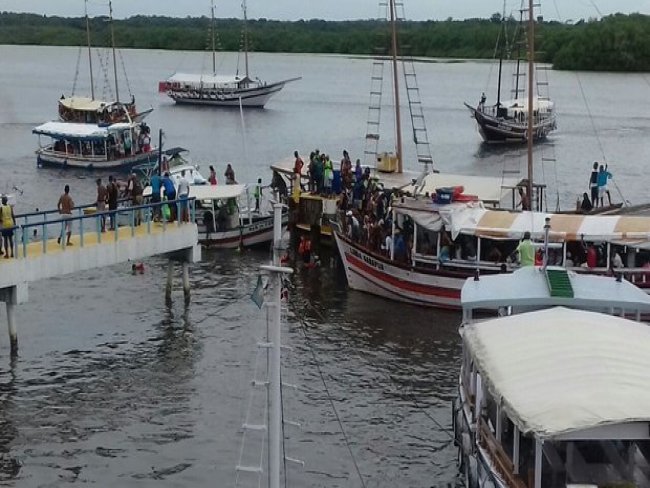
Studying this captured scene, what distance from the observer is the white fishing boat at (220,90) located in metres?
98.2

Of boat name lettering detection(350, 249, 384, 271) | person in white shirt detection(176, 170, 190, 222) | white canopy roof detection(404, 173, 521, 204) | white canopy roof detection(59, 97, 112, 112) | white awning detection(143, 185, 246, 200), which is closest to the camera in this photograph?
person in white shirt detection(176, 170, 190, 222)

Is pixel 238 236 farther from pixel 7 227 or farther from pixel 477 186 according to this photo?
pixel 7 227

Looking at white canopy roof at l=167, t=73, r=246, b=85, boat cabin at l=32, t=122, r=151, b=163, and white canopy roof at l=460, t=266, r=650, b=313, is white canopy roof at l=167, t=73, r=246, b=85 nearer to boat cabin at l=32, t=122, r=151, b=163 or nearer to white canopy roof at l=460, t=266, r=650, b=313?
boat cabin at l=32, t=122, r=151, b=163

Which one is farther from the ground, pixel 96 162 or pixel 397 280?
pixel 397 280

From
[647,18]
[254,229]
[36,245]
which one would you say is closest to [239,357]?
[36,245]

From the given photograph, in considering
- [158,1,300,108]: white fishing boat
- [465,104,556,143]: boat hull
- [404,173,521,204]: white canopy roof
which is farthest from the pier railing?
[158,1,300,108]: white fishing boat

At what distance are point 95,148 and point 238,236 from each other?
78.2 ft

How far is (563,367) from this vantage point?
14.6 metres

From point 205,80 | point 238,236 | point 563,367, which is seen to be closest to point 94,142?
point 238,236

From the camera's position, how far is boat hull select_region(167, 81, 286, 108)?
322 feet

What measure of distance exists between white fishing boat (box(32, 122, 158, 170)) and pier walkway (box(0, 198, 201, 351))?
28161mm

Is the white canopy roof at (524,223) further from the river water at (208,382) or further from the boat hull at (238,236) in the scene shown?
the boat hull at (238,236)

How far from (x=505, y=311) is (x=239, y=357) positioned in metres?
7.55

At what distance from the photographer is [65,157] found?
190 feet
